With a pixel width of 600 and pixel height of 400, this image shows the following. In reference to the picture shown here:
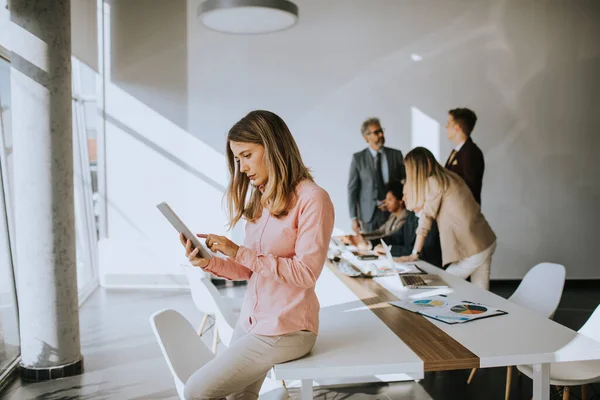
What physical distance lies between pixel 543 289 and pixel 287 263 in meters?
2.48

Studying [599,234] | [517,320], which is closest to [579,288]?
[599,234]

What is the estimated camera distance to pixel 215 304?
3.85 m

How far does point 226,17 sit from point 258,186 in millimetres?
3269

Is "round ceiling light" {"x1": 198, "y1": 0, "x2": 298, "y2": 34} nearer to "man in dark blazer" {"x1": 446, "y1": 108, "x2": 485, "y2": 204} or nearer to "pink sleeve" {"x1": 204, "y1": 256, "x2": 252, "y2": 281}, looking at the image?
"pink sleeve" {"x1": 204, "y1": 256, "x2": 252, "y2": 281}

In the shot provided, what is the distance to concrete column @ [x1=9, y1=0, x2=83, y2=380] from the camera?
418 cm

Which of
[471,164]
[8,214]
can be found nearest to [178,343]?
[8,214]

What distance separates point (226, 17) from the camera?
5.25 metres

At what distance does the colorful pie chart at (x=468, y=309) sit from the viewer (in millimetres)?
2979

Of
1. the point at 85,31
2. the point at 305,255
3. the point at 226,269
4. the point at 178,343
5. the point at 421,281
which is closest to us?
the point at 305,255

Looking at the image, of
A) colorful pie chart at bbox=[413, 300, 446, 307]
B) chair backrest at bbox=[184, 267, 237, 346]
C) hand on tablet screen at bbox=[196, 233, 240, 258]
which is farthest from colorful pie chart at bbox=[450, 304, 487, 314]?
hand on tablet screen at bbox=[196, 233, 240, 258]

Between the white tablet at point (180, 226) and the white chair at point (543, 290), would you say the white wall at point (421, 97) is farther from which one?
the white tablet at point (180, 226)

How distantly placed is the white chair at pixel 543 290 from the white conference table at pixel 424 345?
2.88 ft

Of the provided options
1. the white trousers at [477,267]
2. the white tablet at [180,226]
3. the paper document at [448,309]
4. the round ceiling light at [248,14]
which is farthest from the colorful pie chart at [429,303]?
the round ceiling light at [248,14]

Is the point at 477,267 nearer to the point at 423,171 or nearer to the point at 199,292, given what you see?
the point at 423,171
